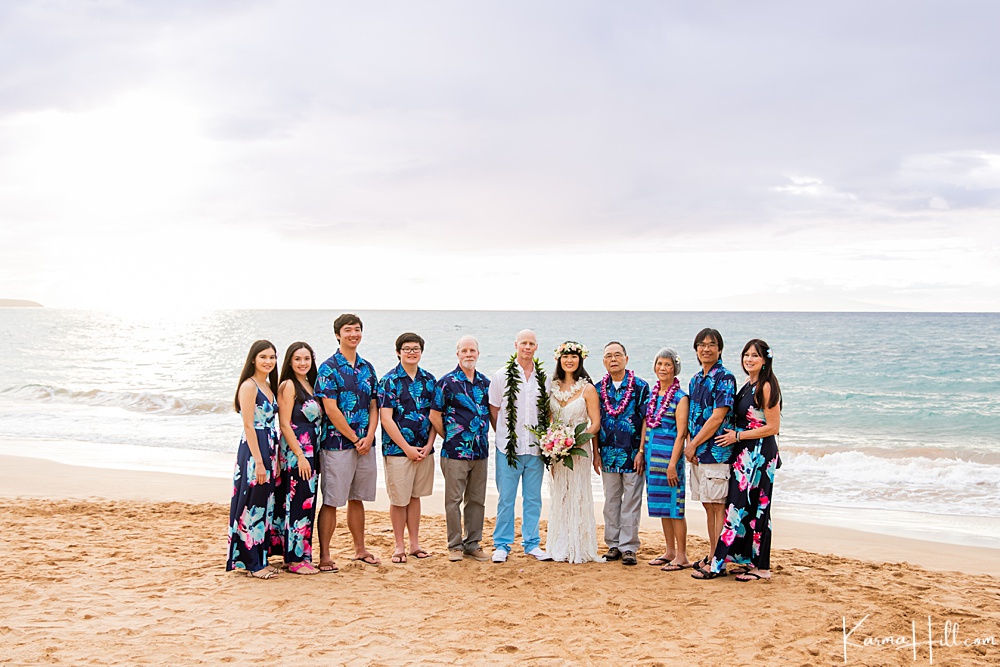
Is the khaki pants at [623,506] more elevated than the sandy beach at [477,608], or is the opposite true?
the khaki pants at [623,506]

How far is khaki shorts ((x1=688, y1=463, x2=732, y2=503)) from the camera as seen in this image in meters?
5.90

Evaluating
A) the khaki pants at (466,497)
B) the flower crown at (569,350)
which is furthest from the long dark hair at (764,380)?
the khaki pants at (466,497)

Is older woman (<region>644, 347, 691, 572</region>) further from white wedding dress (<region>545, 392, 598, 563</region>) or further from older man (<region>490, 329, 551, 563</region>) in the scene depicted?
older man (<region>490, 329, 551, 563</region>)

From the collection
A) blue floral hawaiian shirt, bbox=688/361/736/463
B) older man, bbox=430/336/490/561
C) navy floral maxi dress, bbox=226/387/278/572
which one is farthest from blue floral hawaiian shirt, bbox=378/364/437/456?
blue floral hawaiian shirt, bbox=688/361/736/463

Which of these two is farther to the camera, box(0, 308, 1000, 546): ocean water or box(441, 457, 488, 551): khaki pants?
box(0, 308, 1000, 546): ocean water

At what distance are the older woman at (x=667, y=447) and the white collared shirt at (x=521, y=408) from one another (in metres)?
0.93

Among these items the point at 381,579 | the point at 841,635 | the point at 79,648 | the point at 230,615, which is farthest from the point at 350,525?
the point at 841,635

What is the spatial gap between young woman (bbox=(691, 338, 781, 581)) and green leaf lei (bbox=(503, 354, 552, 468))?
4.59 feet

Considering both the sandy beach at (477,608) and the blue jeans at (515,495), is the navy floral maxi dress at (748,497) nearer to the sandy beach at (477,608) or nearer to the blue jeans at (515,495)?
the sandy beach at (477,608)

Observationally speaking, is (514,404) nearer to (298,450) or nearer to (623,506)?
(623,506)

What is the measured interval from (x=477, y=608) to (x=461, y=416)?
5.23ft

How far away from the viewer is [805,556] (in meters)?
6.80

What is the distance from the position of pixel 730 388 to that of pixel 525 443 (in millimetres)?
1683

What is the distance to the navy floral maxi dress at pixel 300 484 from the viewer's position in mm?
5848
